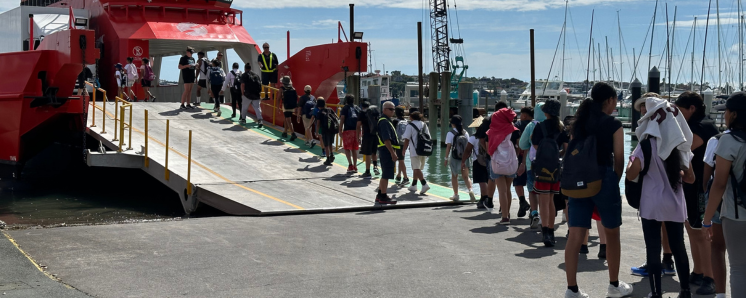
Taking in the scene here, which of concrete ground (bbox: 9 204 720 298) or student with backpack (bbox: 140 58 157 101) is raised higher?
student with backpack (bbox: 140 58 157 101)

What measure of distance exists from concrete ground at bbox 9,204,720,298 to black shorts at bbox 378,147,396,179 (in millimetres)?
1532

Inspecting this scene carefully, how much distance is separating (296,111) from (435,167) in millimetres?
11078

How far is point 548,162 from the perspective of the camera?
7609 millimetres

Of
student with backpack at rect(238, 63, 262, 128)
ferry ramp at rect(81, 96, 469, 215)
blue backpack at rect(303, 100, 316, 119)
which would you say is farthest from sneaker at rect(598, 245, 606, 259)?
student with backpack at rect(238, 63, 262, 128)

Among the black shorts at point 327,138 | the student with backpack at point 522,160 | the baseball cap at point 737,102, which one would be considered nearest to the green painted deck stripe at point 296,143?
the black shorts at point 327,138

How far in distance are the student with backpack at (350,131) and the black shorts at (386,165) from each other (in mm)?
2015

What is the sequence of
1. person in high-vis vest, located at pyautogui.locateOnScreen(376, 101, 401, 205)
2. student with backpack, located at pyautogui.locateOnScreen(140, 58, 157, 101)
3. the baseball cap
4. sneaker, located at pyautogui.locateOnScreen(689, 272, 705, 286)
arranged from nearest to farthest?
the baseball cap
sneaker, located at pyautogui.locateOnScreen(689, 272, 705, 286)
person in high-vis vest, located at pyautogui.locateOnScreen(376, 101, 401, 205)
student with backpack, located at pyautogui.locateOnScreen(140, 58, 157, 101)

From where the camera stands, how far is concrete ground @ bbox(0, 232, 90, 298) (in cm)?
510

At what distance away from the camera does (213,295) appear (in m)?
5.33

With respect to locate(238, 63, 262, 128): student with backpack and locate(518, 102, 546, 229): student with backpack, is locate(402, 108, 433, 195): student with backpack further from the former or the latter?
locate(238, 63, 262, 128): student with backpack

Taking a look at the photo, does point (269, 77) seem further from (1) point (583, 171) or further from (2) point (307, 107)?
(1) point (583, 171)

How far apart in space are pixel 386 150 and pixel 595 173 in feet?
19.5

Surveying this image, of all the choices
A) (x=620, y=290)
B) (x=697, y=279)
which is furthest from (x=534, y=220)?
(x=620, y=290)

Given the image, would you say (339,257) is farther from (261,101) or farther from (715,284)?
(261,101)
